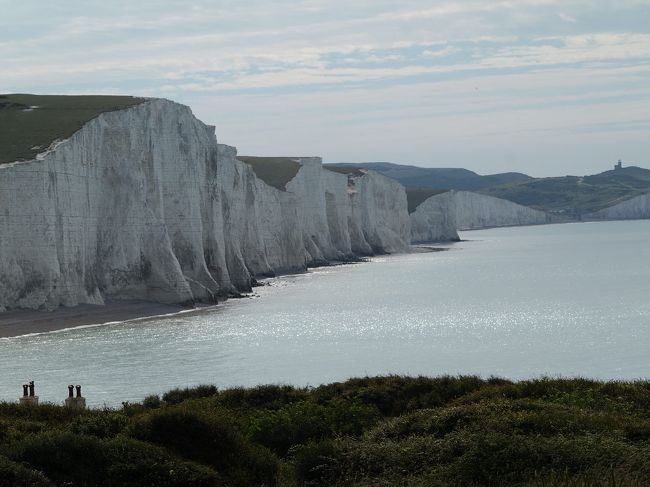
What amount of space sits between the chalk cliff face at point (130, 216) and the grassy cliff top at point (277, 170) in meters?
15.0

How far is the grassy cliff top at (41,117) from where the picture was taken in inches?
2075

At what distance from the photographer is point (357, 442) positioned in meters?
15.1

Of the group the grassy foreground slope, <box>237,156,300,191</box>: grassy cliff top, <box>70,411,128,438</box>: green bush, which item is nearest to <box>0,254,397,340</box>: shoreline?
the grassy foreground slope

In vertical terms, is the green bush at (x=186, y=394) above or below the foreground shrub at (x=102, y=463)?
below

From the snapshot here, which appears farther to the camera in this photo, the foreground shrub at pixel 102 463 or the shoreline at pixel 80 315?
the shoreline at pixel 80 315

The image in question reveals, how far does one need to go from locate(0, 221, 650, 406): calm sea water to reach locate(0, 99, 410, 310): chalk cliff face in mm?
3078

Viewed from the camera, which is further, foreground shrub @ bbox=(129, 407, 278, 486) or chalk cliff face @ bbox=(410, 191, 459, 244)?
chalk cliff face @ bbox=(410, 191, 459, 244)

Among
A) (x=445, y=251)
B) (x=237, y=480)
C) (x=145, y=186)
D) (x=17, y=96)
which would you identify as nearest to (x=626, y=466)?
(x=237, y=480)

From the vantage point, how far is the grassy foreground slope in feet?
41.9

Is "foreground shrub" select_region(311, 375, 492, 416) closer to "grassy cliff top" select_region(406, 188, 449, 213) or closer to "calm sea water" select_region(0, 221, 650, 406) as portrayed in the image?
"calm sea water" select_region(0, 221, 650, 406)

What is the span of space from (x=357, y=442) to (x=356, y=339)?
1242 inches

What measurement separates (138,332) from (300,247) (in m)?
52.3

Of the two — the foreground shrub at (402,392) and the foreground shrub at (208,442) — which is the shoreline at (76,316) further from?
the foreground shrub at (208,442)

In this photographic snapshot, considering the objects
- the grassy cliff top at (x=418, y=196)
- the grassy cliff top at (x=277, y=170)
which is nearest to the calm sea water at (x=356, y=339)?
the grassy cliff top at (x=277, y=170)
